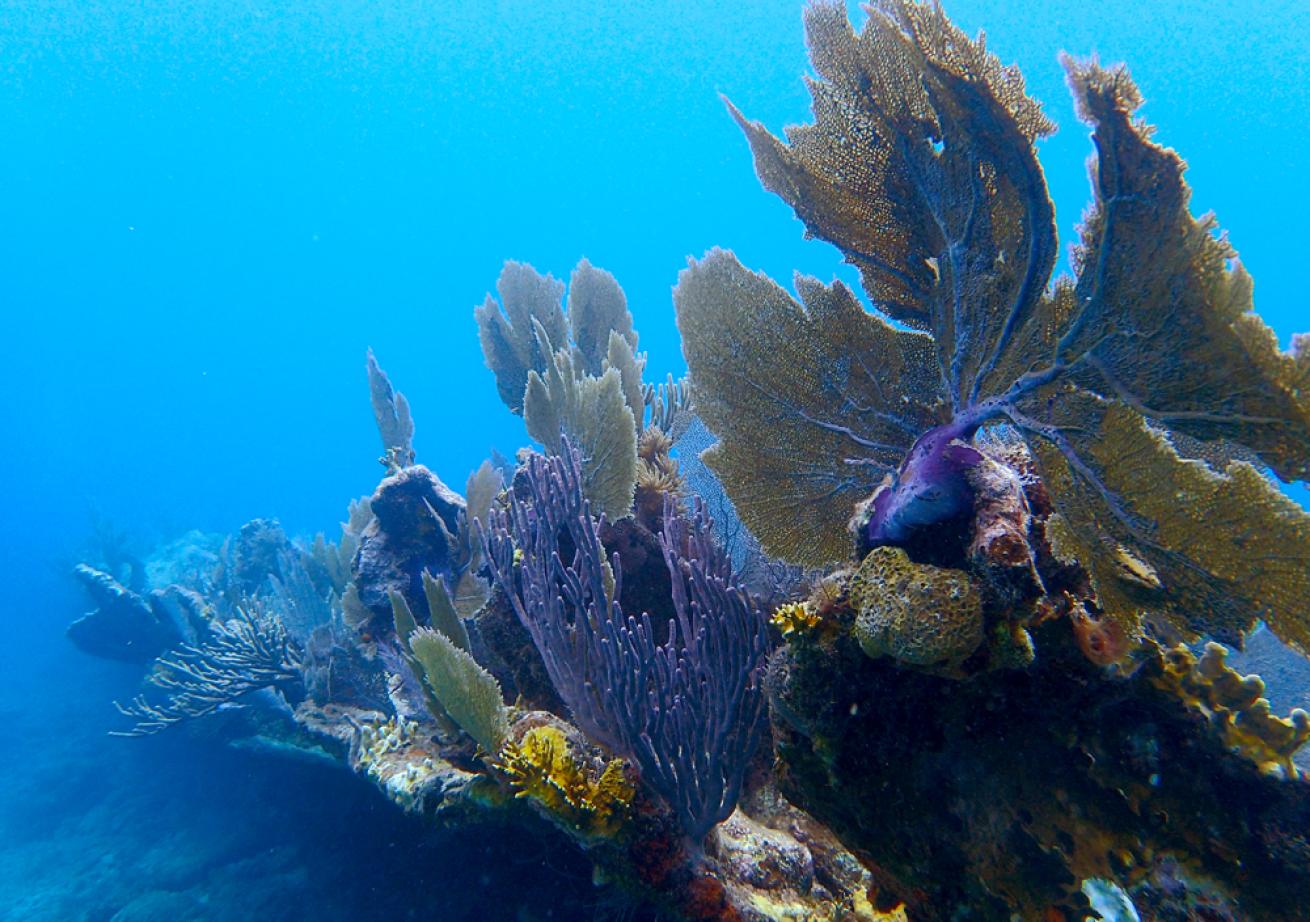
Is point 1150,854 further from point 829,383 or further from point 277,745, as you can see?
point 277,745

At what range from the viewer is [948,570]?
1976 millimetres

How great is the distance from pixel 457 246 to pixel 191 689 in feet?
375

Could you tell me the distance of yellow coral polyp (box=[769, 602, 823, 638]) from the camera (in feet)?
7.43

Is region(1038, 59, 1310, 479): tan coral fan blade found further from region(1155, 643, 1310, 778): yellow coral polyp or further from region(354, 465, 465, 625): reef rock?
region(354, 465, 465, 625): reef rock

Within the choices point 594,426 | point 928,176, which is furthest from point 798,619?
point 594,426

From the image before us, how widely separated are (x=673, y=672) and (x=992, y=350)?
2.04 meters

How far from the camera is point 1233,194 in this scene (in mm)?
83375

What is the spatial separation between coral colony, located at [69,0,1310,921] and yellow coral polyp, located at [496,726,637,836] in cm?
2

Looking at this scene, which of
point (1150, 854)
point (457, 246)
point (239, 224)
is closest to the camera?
point (1150, 854)

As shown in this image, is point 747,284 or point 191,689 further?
point 191,689

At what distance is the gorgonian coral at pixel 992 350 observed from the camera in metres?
1.86

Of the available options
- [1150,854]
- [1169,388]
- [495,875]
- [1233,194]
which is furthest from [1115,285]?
[1233,194]

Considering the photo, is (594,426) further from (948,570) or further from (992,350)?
(948,570)

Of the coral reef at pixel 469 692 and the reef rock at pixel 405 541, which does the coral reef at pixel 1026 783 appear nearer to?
the coral reef at pixel 469 692
